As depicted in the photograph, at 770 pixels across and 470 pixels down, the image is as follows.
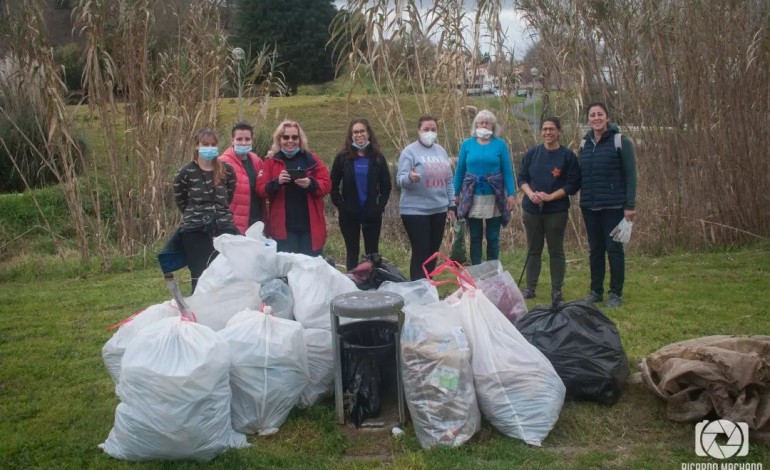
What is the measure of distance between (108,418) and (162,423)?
0.84m

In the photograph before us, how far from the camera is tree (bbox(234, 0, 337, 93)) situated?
85.9 feet

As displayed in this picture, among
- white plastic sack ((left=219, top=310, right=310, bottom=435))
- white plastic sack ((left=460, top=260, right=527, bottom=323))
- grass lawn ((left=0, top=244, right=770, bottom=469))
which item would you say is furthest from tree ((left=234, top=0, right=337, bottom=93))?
white plastic sack ((left=219, top=310, right=310, bottom=435))

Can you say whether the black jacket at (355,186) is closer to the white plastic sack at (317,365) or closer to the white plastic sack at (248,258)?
the white plastic sack at (248,258)

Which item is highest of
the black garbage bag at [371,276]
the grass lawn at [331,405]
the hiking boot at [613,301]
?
the black garbage bag at [371,276]

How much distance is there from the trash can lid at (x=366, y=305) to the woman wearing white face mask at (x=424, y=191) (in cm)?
203

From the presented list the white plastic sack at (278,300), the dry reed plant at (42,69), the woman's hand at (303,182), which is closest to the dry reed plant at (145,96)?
the dry reed plant at (42,69)

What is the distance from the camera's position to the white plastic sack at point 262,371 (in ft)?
11.5

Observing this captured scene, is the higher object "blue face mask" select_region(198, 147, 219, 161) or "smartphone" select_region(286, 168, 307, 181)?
"blue face mask" select_region(198, 147, 219, 161)


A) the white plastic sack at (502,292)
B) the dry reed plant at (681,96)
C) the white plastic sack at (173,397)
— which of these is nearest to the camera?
the white plastic sack at (173,397)

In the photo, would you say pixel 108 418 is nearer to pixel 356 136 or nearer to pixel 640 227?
pixel 356 136

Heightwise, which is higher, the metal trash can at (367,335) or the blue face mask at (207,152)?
the blue face mask at (207,152)

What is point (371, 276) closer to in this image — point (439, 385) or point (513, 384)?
point (439, 385)

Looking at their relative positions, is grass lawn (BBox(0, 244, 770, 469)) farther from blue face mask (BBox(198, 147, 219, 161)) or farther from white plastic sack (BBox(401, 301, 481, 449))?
blue face mask (BBox(198, 147, 219, 161))

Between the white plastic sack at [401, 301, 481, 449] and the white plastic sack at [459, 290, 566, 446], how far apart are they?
0.20 feet
